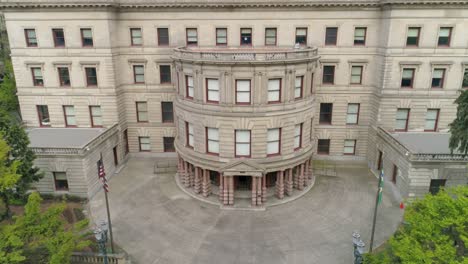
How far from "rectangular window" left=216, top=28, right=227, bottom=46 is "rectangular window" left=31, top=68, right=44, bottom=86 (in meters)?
19.9

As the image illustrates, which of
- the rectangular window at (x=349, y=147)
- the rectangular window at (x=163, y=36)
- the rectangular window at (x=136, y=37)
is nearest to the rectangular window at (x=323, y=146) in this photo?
the rectangular window at (x=349, y=147)

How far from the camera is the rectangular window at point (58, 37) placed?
33.1m

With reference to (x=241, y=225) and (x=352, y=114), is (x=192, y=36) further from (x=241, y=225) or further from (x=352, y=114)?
(x=241, y=225)

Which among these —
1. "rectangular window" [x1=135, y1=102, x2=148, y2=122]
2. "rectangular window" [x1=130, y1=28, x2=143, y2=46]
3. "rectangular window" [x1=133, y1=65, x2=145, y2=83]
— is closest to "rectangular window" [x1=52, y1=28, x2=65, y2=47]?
"rectangular window" [x1=130, y1=28, x2=143, y2=46]

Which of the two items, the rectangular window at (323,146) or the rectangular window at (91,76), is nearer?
the rectangular window at (91,76)

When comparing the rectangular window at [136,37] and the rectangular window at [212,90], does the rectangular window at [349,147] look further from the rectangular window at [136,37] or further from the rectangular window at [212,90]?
the rectangular window at [136,37]

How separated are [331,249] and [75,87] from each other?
30.4 meters

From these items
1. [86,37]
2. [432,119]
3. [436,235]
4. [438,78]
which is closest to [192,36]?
[86,37]

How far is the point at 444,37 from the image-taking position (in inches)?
1240

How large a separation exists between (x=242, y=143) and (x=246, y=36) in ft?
44.9

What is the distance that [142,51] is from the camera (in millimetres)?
34906

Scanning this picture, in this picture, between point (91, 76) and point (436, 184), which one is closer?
point (436, 184)

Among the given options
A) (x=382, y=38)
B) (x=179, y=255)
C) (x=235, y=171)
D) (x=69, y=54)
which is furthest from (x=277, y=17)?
(x=179, y=255)

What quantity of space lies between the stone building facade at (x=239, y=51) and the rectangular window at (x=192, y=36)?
0.35 feet
